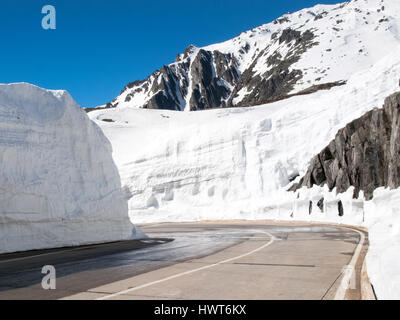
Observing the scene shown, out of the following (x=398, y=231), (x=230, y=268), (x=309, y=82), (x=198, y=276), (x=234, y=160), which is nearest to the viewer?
(x=398, y=231)

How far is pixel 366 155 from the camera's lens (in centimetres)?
2762

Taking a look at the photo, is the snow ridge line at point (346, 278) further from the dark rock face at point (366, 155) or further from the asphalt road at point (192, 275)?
the dark rock face at point (366, 155)

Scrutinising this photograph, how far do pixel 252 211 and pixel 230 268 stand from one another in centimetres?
2987

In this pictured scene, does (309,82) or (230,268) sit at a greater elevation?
(309,82)

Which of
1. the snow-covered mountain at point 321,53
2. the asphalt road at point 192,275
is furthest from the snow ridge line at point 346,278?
the snow-covered mountain at point 321,53

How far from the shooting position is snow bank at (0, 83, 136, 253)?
13.8 meters

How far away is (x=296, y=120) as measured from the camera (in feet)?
146

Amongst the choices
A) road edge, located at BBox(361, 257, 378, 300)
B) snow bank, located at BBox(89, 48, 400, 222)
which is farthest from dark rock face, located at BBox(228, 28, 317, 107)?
road edge, located at BBox(361, 257, 378, 300)

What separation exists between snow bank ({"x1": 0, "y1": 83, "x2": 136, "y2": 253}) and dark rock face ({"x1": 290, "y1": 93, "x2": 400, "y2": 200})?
1645 centimetres

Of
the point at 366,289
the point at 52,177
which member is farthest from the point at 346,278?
the point at 52,177

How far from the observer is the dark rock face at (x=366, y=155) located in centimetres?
2388

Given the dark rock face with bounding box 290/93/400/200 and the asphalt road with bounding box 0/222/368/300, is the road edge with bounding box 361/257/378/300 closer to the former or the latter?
the asphalt road with bounding box 0/222/368/300
